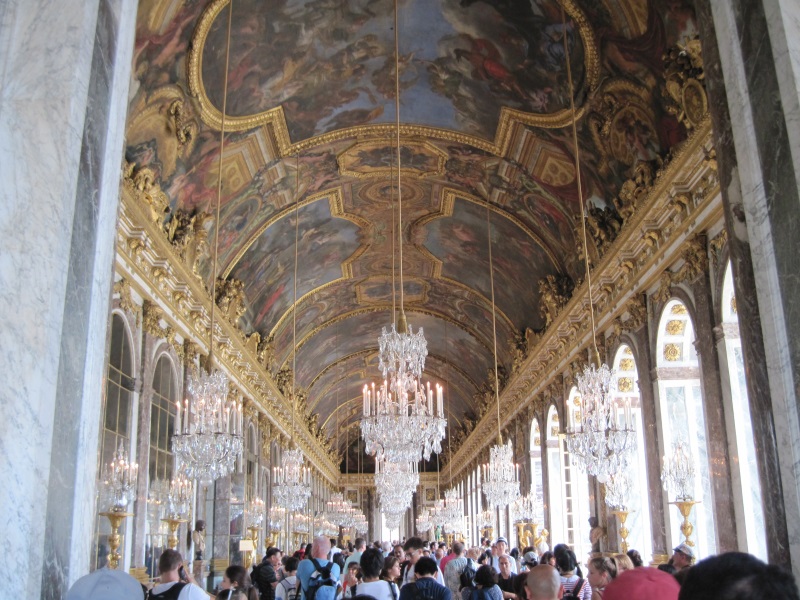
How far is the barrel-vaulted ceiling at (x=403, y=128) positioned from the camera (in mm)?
12008

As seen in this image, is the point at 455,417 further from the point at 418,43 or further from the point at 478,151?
the point at 418,43

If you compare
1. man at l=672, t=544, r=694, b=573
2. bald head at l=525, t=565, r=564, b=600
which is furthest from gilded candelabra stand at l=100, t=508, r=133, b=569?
bald head at l=525, t=565, r=564, b=600

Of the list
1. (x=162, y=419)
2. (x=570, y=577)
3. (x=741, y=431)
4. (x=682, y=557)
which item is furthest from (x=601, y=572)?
(x=162, y=419)

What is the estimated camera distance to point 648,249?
13305 millimetres

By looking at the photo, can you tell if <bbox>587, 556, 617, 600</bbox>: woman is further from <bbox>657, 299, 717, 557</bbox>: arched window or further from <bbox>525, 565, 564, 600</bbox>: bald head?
<bbox>657, 299, 717, 557</bbox>: arched window

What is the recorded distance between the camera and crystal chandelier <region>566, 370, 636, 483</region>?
10.1 m

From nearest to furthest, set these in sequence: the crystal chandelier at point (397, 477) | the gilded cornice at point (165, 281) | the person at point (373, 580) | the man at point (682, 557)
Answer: the person at point (373, 580)
the man at point (682, 557)
the gilded cornice at point (165, 281)
the crystal chandelier at point (397, 477)

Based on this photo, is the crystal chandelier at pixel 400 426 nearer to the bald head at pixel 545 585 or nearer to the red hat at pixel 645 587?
the bald head at pixel 545 585

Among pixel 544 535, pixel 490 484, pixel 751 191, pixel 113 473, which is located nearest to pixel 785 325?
pixel 751 191

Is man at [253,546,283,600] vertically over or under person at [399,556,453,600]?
under

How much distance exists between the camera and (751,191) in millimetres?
5172

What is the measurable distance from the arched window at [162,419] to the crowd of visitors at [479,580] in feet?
15.7

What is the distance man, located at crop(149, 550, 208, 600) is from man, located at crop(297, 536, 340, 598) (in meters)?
1.56

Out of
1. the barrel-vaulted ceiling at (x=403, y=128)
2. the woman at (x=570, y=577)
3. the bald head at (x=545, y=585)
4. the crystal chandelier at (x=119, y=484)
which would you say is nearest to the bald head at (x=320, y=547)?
the woman at (x=570, y=577)
